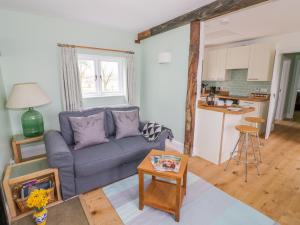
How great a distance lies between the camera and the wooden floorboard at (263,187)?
1700mm

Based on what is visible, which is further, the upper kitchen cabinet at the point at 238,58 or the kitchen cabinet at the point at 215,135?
the upper kitchen cabinet at the point at 238,58

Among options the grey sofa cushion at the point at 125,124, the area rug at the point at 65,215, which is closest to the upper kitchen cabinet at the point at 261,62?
the grey sofa cushion at the point at 125,124

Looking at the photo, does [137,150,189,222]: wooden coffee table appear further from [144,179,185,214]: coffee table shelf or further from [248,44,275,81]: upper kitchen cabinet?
[248,44,275,81]: upper kitchen cabinet

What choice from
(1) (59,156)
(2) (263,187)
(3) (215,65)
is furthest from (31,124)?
(3) (215,65)

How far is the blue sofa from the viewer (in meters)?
1.81

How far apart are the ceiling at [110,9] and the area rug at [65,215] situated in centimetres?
257

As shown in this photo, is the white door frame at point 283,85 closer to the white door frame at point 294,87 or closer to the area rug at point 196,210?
the white door frame at point 294,87

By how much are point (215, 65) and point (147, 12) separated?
125 inches

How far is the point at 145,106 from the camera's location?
397cm

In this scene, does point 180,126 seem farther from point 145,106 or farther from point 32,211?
point 32,211

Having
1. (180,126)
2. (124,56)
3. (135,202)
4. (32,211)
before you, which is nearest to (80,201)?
(32,211)

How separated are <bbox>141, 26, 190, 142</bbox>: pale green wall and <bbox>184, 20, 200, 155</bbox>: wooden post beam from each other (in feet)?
0.42

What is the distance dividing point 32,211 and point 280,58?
512cm

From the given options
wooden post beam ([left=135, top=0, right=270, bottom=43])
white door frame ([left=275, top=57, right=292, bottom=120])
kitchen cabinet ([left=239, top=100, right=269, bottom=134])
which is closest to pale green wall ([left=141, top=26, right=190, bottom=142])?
wooden post beam ([left=135, top=0, right=270, bottom=43])
